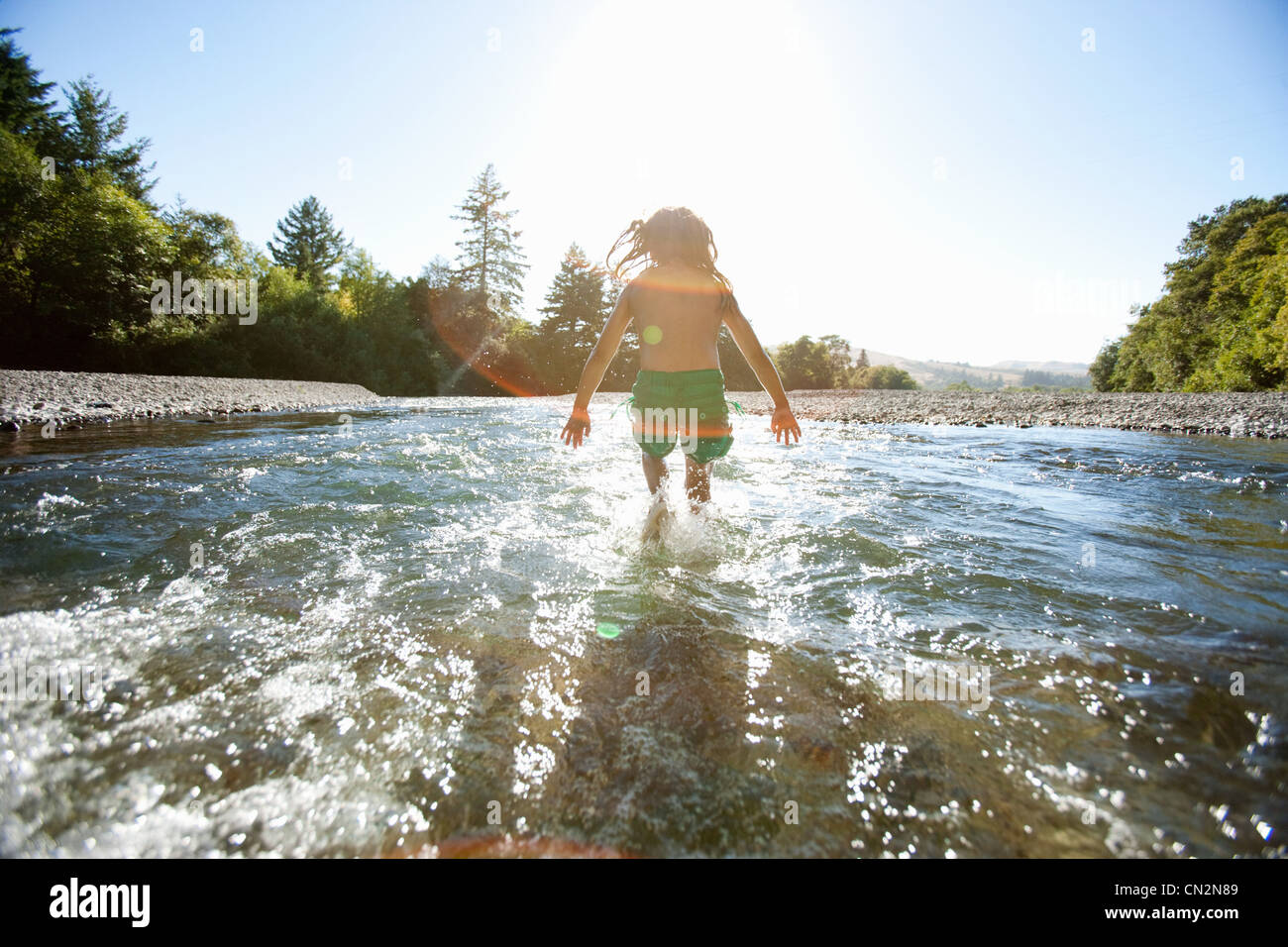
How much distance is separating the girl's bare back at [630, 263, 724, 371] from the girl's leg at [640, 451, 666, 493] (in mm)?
651

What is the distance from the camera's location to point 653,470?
365 centimetres

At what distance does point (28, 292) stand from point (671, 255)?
28.5 meters

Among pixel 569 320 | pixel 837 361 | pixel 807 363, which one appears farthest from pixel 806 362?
pixel 569 320

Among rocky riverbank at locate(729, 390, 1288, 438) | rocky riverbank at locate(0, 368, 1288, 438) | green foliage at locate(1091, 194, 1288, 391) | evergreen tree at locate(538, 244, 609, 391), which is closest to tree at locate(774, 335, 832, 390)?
evergreen tree at locate(538, 244, 609, 391)

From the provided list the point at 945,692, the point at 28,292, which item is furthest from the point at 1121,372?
the point at 28,292

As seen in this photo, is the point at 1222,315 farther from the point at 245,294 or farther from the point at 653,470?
the point at 245,294

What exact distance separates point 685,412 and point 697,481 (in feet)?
1.74

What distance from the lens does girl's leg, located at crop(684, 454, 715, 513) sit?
3643mm

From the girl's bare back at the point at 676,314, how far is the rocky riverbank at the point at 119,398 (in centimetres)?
960

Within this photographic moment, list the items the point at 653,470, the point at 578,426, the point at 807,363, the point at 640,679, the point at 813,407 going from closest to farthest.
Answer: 1. the point at 640,679
2. the point at 578,426
3. the point at 653,470
4. the point at 813,407
5. the point at 807,363

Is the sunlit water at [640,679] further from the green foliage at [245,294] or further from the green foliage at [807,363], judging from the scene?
the green foliage at [807,363]

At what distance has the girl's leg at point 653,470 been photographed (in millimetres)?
3650

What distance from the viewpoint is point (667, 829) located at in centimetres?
116

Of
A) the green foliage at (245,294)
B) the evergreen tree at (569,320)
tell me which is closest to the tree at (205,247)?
the green foliage at (245,294)
